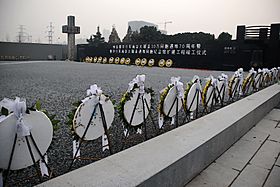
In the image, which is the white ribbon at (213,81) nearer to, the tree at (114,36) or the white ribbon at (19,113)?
the white ribbon at (19,113)

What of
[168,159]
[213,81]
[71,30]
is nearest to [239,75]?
[213,81]

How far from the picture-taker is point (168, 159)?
126 centimetres

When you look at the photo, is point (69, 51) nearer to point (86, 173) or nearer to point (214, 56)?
point (214, 56)

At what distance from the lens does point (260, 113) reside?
2.91m

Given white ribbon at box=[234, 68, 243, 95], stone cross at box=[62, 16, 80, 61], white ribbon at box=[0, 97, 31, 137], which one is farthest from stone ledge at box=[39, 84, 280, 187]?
stone cross at box=[62, 16, 80, 61]

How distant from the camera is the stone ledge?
1.05 metres

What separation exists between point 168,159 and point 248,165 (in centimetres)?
84

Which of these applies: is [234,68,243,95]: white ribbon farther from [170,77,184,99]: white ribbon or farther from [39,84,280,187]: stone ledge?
[170,77,184,99]: white ribbon

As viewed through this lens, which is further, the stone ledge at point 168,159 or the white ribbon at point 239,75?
the white ribbon at point 239,75

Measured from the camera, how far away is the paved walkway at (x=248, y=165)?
151 cm

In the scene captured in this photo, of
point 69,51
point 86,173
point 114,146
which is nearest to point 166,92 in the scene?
point 114,146

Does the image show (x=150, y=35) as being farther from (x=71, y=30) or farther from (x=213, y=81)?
(x=213, y=81)

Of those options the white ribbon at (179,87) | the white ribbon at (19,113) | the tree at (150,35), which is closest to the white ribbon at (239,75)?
the white ribbon at (179,87)

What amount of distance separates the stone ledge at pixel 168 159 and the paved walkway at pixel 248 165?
6 cm
